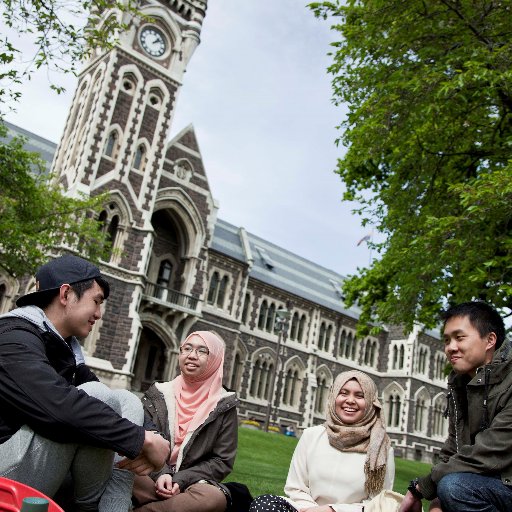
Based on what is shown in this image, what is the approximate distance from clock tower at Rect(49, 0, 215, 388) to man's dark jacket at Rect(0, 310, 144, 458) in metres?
16.0

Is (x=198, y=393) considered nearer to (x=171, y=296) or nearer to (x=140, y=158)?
(x=140, y=158)

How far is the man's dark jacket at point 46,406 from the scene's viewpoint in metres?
2.35

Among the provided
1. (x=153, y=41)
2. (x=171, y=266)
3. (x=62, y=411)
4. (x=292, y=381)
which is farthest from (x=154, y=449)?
(x=292, y=381)

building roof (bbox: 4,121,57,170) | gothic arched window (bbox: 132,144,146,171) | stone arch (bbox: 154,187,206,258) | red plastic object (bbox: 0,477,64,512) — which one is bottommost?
red plastic object (bbox: 0,477,64,512)

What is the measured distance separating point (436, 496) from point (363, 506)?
1.38 ft

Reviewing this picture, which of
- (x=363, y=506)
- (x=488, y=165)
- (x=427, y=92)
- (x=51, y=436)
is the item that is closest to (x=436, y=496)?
(x=363, y=506)

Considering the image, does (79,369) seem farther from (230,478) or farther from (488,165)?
(488,165)

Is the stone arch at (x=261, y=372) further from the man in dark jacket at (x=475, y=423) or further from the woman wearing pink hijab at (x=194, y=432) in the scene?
the man in dark jacket at (x=475, y=423)

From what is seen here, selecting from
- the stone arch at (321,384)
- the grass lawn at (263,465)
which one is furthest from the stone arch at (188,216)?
the stone arch at (321,384)

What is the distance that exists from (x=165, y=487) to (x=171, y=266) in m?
21.6

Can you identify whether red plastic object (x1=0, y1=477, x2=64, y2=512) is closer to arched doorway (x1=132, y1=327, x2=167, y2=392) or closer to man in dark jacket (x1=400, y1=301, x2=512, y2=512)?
man in dark jacket (x1=400, y1=301, x2=512, y2=512)

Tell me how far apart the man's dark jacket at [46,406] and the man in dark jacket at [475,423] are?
5.25ft

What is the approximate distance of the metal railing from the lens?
22.8 metres

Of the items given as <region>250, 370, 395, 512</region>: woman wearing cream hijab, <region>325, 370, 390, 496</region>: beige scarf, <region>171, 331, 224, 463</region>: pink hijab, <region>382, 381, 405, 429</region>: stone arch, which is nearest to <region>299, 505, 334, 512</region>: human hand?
<region>250, 370, 395, 512</region>: woman wearing cream hijab
